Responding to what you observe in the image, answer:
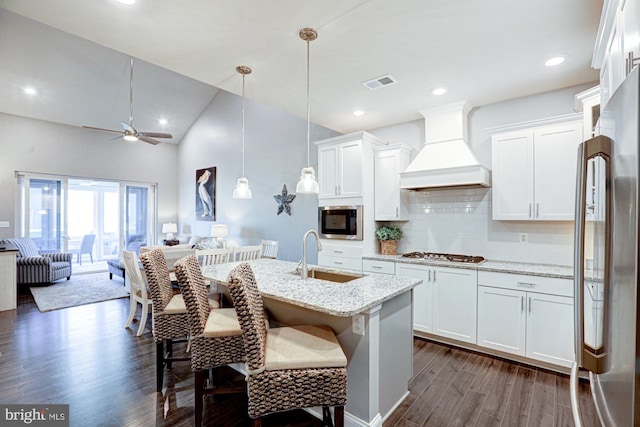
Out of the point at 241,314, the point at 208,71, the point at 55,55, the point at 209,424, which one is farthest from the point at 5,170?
the point at 241,314

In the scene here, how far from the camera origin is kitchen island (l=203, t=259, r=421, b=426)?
5.57ft

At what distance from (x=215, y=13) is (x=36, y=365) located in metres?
3.47

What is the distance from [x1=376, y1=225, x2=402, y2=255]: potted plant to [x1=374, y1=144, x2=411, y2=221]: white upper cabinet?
0.18 metres

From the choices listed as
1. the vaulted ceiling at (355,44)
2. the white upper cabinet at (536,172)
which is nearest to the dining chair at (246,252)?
the vaulted ceiling at (355,44)

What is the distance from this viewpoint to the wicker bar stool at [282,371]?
4.58 feet

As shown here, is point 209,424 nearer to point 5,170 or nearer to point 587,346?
point 587,346

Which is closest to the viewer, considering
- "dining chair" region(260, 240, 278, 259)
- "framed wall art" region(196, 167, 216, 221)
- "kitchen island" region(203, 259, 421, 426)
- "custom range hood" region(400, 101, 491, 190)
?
"kitchen island" region(203, 259, 421, 426)

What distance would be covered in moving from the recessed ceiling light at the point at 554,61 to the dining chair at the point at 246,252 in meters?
3.72

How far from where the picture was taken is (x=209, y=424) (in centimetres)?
194

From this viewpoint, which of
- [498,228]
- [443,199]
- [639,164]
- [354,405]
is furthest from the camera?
[443,199]

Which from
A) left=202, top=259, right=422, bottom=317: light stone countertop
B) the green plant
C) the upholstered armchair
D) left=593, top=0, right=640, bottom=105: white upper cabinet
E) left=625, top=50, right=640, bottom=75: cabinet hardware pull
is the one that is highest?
left=593, top=0, right=640, bottom=105: white upper cabinet

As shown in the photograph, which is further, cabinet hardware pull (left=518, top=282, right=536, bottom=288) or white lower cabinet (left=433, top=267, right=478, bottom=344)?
white lower cabinet (left=433, top=267, right=478, bottom=344)

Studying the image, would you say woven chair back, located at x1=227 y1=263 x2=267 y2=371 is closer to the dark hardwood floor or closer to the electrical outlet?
the electrical outlet
